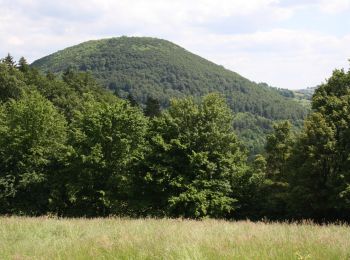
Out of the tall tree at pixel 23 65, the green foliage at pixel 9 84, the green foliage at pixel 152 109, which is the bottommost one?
the green foliage at pixel 152 109

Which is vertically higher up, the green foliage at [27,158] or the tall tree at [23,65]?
the tall tree at [23,65]

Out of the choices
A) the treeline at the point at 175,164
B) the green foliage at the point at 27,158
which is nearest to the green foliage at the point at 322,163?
the treeline at the point at 175,164

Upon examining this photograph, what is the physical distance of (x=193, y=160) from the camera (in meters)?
33.4

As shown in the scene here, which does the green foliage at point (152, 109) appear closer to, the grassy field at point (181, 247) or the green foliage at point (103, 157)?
the green foliage at point (103, 157)

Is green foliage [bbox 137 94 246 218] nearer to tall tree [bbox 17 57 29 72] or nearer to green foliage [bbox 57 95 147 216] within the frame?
green foliage [bbox 57 95 147 216]

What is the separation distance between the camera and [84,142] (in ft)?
126

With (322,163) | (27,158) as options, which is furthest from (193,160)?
(27,158)

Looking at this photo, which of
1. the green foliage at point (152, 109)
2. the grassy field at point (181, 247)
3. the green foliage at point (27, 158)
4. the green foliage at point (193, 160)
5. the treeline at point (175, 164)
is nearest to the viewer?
the grassy field at point (181, 247)

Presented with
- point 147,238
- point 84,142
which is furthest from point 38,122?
point 147,238

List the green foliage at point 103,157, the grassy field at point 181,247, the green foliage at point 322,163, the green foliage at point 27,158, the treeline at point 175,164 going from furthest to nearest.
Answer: the green foliage at point 27,158 → the green foliage at point 103,157 → the treeline at point 175,164 → the green foliage at point 322,163 → the grassy field at point 181,247

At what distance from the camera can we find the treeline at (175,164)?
3203cm

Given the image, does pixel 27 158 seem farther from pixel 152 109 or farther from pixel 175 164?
pixel 152 109

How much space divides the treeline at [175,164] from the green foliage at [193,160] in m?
0.09

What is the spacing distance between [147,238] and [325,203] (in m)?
26.2
